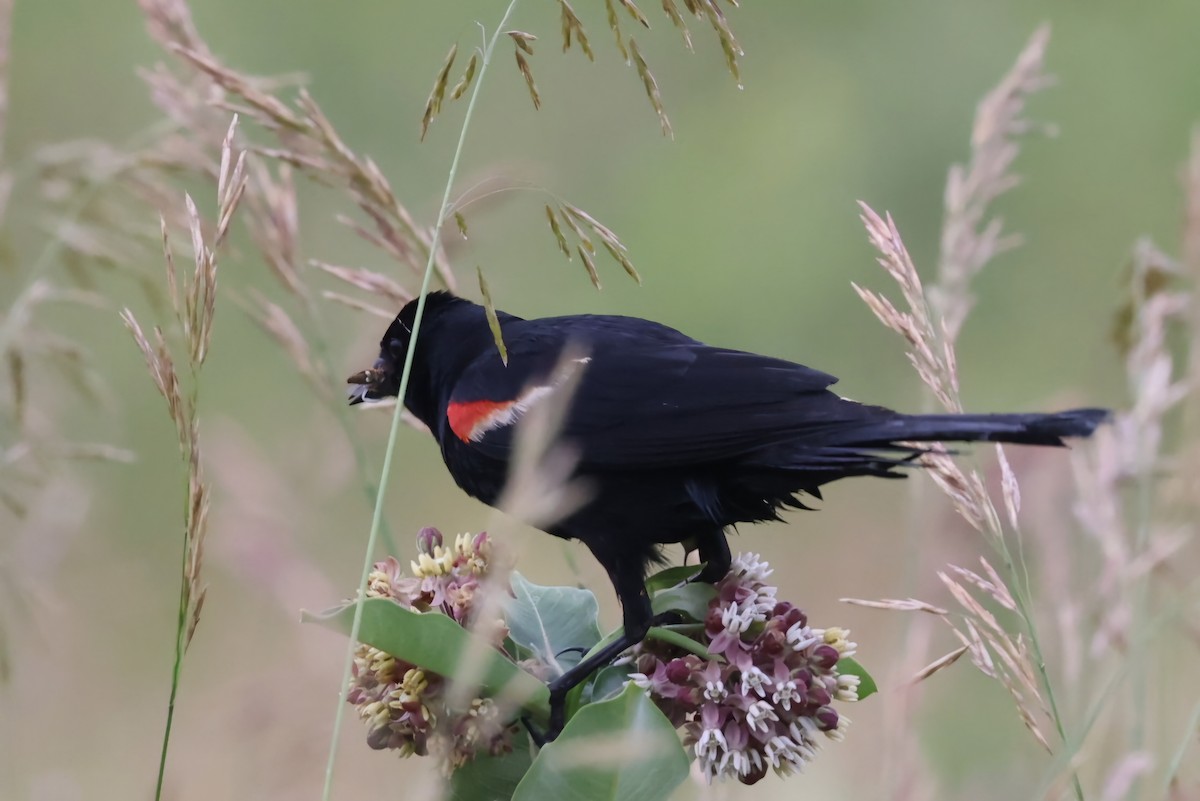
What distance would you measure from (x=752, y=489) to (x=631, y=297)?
382 centimetres

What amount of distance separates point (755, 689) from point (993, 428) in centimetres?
46

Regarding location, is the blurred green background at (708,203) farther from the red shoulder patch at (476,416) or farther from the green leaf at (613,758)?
the green leaf at (613,758)

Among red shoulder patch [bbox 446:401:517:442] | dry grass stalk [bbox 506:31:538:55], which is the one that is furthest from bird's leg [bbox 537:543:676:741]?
dry grass stalk [bbox 506:31:538:55]

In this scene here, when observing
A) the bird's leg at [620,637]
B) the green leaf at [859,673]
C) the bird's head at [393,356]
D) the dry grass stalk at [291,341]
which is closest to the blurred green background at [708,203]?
the bird's head at [393,356]

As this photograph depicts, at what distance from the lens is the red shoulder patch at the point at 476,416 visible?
204 cm

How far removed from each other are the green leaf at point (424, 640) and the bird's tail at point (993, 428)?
2.00 feet

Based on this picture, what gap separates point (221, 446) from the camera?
1.80 metres

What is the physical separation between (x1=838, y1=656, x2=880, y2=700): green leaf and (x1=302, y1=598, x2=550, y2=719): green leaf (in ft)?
1.15

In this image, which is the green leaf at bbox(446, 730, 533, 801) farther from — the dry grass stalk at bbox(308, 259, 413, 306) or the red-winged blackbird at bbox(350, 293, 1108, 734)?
the dry grass stalk at bbox(308, 259, 413, 306)

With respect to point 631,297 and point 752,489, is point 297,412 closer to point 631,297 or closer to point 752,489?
point 631,297

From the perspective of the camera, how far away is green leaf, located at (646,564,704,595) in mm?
→ 1656

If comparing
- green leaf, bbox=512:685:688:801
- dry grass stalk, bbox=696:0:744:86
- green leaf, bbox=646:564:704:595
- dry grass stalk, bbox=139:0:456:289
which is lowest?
green leaf, bbox=512:685:688:801

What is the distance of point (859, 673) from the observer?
149 cm

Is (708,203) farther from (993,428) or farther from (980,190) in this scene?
(993,428)
